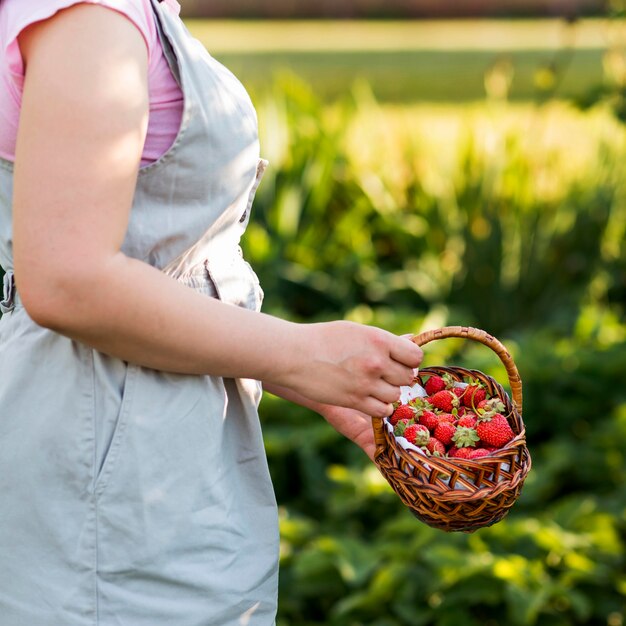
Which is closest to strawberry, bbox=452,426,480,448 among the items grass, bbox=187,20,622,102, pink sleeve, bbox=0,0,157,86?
pink sleeve, bbox=0,0,157,86

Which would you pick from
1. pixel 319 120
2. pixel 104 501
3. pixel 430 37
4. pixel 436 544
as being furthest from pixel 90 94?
pixel 430 37

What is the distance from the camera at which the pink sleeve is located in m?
0.97

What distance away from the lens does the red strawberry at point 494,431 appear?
1350 millimetres

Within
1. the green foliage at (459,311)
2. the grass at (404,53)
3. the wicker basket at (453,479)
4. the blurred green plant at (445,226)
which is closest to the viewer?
the wicker basket at (453,479)

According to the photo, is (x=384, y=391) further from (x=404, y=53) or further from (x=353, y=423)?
(x=404, y=53)

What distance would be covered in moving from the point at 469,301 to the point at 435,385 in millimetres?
2909

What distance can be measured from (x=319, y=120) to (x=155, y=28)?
12.4 ft

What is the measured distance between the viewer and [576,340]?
12.6 ft

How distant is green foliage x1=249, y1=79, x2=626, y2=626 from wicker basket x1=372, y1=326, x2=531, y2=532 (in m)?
1.33

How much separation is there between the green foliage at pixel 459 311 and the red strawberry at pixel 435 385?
1.26 meters

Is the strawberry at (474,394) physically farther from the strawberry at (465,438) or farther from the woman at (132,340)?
the woman at (132,340)

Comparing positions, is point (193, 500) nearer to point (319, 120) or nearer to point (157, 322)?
point (157, 322)

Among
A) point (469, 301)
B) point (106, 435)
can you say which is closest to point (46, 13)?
point (106, 435)

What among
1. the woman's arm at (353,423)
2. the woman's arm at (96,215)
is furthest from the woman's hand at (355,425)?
the woman's arm at (96,215)
